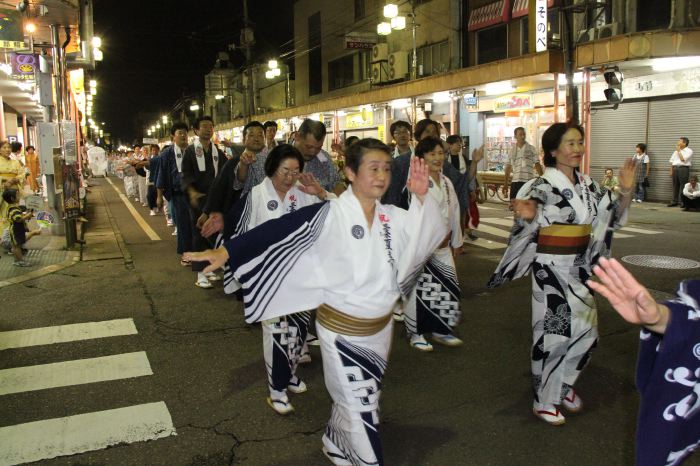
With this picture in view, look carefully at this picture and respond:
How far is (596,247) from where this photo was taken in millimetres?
3861

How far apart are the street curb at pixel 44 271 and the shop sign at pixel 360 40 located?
1863cm

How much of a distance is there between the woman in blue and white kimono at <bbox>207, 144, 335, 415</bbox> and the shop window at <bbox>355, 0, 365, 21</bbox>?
27.2 metres

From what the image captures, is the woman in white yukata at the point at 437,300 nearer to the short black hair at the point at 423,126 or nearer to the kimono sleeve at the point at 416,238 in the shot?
the short black hair at the point at 423,126

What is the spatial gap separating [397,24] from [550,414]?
19476mm

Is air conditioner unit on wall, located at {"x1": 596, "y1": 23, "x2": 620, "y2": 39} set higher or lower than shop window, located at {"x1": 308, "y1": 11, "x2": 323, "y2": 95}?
lower

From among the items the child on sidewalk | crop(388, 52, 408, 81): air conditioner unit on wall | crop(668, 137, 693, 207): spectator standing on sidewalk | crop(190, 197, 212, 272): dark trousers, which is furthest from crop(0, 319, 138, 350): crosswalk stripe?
crop(388, 52, 408, 81): air conditioner unit on wall

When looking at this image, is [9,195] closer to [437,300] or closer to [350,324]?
[437,300]

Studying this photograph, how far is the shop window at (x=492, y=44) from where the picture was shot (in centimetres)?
2084

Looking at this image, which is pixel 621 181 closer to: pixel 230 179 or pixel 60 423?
pixel 230 179

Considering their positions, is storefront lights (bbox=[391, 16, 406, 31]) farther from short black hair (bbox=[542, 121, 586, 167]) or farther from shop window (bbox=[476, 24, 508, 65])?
short black hair (bbox=[542, 121, 586, 167])

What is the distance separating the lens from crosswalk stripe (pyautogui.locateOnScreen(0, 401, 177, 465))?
3553 mm

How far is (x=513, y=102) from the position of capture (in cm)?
1839

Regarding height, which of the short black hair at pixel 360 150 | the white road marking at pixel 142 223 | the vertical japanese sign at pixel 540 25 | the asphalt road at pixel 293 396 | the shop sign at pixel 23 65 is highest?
the vertical japanese sign at pixel 540 25

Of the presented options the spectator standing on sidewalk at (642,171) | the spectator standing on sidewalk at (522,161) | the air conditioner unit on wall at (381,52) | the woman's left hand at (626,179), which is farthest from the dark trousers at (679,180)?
the air conditioner unit on wall at (381,52)
